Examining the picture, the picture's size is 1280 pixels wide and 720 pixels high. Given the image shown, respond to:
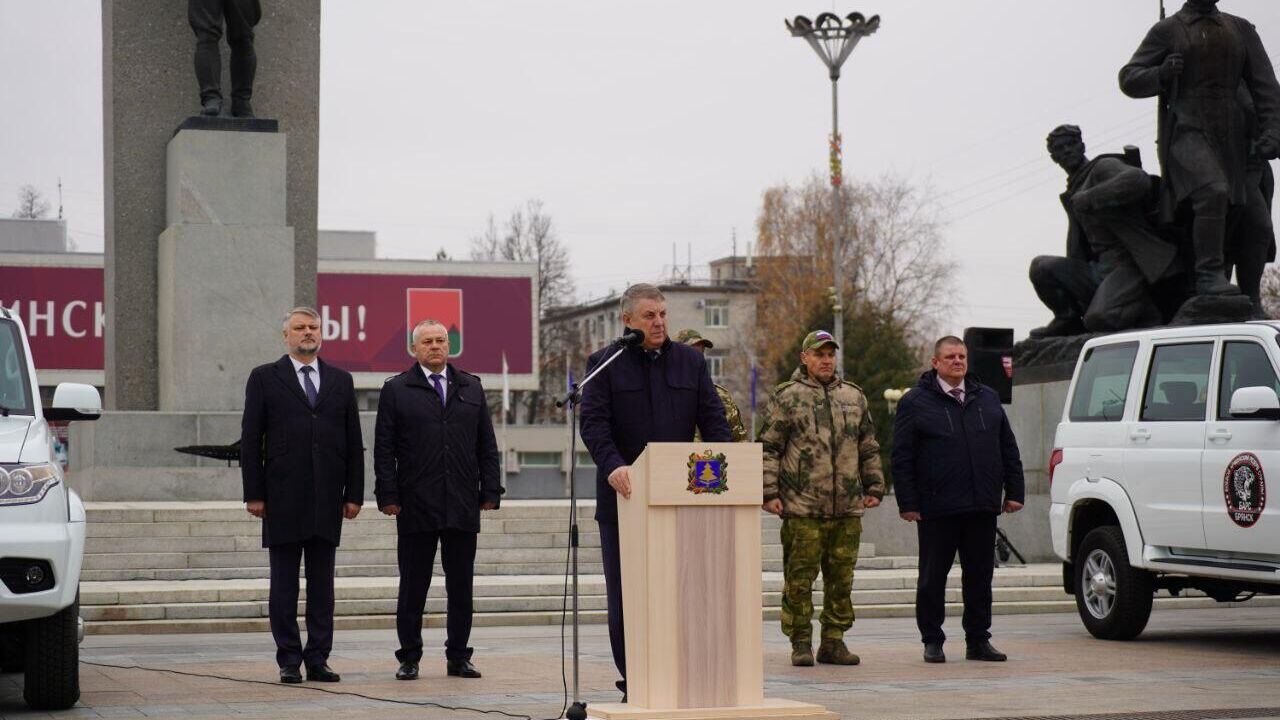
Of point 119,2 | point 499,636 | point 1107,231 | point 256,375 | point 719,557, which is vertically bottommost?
point 499,636

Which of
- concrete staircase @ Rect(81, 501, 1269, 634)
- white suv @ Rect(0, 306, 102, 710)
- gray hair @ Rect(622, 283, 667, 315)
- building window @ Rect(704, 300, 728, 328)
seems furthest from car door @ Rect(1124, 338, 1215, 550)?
building window @ Rect(704, 300, 728, 328)

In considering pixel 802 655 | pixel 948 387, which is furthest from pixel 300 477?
pixel 948 387

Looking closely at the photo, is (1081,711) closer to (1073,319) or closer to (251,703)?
(251,703)

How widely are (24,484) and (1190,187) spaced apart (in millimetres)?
12580

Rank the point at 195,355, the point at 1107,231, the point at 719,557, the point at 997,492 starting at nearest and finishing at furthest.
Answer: the point at 719,557
the point at 997,492
the point at 1107,231
the point at 195,355

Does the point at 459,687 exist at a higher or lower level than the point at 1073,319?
lower

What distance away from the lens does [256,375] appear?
9891 millimetres

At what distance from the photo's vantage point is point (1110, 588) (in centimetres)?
1254

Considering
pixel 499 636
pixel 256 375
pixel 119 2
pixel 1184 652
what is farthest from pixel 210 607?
pixel 119 2

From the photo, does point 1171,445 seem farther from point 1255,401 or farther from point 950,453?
point 950,453

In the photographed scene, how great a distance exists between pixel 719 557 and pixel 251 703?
2826mm

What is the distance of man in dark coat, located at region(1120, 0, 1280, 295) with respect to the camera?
17219 millimetres

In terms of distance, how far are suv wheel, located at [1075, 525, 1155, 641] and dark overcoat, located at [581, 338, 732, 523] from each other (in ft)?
17.0

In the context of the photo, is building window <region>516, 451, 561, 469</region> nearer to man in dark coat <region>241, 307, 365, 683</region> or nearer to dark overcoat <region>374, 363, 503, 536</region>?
dark overcoat <region>374, 363, 503, 536</region>
